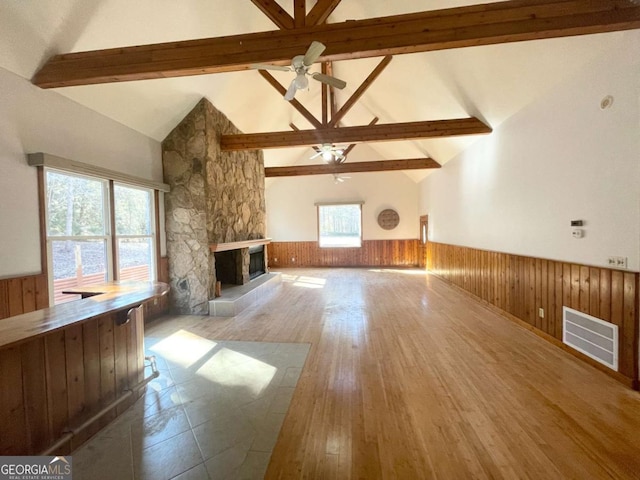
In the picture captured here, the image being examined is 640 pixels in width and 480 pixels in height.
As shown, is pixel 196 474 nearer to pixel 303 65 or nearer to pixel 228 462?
pixel 228 462

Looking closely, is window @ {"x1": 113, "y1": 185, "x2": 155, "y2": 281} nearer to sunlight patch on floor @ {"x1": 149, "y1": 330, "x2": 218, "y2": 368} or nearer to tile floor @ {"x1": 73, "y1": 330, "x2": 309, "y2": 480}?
sunlight patch on floor @ {"x1": 149, "y1": 330, "x2": 218, "y2": 368}

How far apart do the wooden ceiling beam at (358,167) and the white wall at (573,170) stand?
2.48m

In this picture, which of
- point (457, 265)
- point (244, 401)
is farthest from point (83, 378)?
point (457, 265)

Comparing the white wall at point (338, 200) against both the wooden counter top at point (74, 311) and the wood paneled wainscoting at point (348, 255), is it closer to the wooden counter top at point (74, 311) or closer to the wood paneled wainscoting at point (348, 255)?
the wood paneled wainscoting at point (348, 255)

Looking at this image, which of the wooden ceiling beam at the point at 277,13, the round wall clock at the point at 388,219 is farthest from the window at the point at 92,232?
the round wall clock at the point at 388,219

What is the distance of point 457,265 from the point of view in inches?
253

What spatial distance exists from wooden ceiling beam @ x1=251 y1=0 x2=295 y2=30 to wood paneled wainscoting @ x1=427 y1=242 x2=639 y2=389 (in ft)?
12.9

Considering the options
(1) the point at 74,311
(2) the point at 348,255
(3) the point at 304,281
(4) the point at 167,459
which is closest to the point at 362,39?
(1) the point at 74,311

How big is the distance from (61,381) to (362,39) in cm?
342

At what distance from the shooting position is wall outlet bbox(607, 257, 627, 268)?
95.4 inches

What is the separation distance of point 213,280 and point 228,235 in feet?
3.17

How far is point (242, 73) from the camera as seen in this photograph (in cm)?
470

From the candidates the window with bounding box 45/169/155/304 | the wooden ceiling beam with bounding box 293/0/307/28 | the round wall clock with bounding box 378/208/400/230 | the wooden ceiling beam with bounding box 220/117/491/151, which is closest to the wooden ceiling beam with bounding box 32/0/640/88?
the wooden ceiling beam with bounding box 293/0/307/28

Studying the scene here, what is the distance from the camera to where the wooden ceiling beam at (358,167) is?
7566 millimetres
